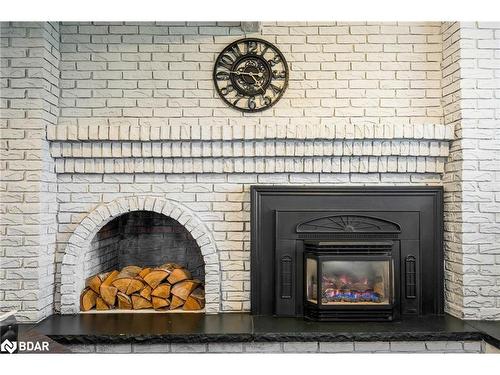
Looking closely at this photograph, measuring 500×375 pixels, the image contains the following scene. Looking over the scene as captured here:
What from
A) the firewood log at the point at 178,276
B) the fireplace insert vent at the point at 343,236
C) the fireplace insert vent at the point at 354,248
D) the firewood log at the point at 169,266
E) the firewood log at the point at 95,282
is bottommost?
the firewood log at the point at 95,282

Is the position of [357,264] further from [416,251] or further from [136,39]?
[136,39]

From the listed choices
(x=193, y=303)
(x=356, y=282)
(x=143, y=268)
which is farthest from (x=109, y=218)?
(x=356, y=282)

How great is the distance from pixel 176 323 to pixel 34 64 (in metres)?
2.18

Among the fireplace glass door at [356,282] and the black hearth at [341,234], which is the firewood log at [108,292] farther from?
the fireplace glass door at [356,282]

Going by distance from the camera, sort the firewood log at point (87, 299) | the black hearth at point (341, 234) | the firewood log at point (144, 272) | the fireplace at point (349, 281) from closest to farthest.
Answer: the fireplace at point (349, 281), the black hearth at point (341, 234), the firewood log at point (87, 299), the firewood log at point (144, 272)

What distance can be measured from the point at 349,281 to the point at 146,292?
1607 millimetres

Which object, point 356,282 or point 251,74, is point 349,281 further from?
point 251,74

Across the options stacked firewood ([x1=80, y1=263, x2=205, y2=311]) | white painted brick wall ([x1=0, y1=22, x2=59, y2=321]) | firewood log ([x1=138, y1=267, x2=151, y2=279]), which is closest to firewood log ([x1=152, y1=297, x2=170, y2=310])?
stacked firewood ([x1=80, y1=263, x2=205, y2=311])

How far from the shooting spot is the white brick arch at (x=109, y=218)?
409 cm

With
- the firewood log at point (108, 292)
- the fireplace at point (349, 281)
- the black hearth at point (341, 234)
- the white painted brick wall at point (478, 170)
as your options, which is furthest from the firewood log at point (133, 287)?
the white painted brick wall at point (478, 170)

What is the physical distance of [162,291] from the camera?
13.8 ft

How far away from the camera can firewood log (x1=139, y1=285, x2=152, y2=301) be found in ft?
13.8

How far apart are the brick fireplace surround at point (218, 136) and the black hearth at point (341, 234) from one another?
11cm

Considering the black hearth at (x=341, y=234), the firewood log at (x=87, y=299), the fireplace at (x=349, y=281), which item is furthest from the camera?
the firewood log at (x=87, y=299)
